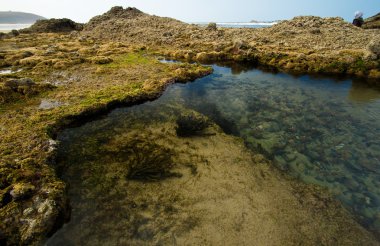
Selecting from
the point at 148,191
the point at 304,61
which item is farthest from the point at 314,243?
the point at 304,61

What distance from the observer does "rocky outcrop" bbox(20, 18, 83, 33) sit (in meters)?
62.3

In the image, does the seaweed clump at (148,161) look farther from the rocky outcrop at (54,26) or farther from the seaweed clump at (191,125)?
the rocky outcrop at (54,26)

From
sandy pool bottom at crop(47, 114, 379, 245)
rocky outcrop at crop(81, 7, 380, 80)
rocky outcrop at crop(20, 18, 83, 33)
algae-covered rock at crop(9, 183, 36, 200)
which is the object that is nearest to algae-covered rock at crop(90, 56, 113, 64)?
rocky outcrop at crop(81, 7, 380, 80)

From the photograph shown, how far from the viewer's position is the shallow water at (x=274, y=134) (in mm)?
8562

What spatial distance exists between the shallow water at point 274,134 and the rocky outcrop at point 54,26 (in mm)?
61741

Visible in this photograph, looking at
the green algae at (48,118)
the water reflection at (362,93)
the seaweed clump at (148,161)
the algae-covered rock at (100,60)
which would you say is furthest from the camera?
the algae-covered rock at (100,60)

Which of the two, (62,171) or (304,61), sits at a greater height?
(304,61)

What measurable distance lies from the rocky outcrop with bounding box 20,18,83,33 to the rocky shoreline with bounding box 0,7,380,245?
25774mm

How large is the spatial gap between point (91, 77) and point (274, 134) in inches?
633

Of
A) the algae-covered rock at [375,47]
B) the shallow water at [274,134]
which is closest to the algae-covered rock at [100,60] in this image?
the shallow water at [274,134]

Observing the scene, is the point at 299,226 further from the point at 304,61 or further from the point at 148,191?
the point at 304,61

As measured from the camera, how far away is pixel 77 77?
20.1 m

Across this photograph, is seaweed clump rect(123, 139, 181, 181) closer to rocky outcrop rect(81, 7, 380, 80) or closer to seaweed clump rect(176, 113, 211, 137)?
seaweed clump rect(176, 113, 211, 137)

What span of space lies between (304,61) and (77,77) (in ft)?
77.3
